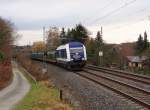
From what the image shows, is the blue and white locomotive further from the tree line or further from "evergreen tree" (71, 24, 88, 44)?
"evergreen tree" (71, 24, 88, 44)

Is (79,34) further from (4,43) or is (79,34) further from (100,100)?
(100,100)

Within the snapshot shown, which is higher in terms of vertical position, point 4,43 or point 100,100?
point 4,43

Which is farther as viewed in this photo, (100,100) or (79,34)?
(79,34)

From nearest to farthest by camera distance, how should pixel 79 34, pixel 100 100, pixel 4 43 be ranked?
pixel 100 100
pixel 4 43
pixel 79 34

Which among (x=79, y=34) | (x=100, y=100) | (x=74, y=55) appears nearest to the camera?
(x=100, y=100)

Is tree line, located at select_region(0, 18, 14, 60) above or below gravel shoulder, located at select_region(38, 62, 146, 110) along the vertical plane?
above

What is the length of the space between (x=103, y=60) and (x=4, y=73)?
110 ft

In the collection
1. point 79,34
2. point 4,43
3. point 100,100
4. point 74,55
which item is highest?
point 79,34

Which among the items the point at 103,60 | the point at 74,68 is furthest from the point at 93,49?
the point at 74,68

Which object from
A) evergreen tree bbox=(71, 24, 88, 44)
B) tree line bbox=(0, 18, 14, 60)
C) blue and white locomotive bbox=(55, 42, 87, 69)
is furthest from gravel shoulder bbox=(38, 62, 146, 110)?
evergreen tree bbox=(71, 24, 88, 44)

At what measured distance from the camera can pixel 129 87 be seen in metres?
29.2

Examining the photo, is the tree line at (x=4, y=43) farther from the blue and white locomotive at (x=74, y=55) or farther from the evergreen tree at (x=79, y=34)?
the evergreen tree at (x=79, y=34)

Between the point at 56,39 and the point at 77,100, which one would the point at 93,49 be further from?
the point at 56,39

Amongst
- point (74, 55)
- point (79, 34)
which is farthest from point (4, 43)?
point (79, 34)
